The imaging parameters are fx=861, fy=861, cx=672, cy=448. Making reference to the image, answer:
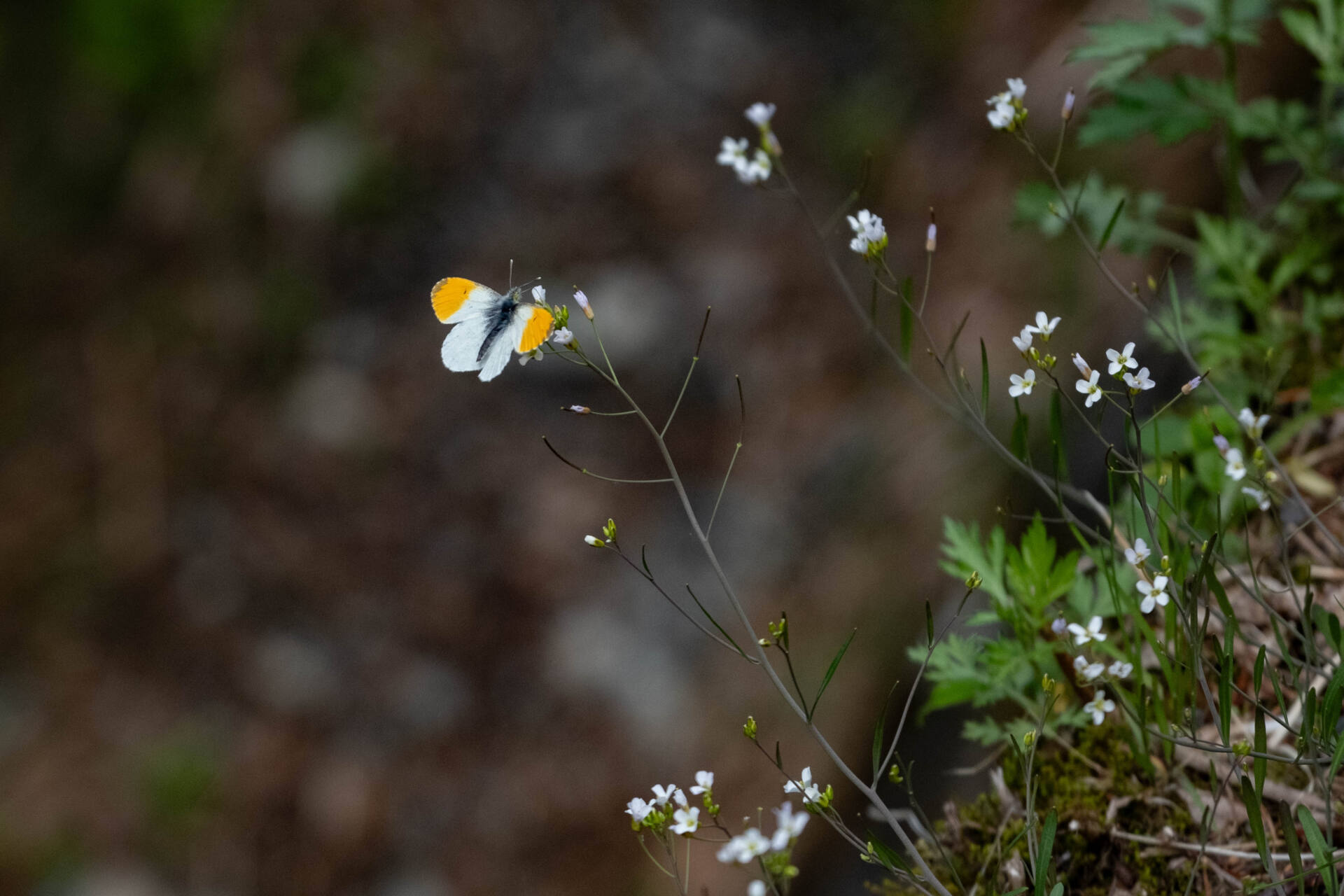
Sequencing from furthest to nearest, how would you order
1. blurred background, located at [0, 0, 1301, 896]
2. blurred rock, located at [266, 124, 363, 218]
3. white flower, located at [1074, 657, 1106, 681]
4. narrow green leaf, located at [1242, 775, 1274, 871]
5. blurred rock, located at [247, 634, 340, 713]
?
blurred rock, located at [266, 124, 363, 218], blurred rock, located at [247, 634, 340, 713], blurred background, located at [0, 0, 1301, 896], white flower, located at [1074, 657, 1106, 681], narrow green leaf, located at [1242, 775, 1274, 871]

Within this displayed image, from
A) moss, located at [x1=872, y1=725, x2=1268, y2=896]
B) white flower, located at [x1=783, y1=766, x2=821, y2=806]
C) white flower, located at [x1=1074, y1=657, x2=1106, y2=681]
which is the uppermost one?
white flower, located at [x1=1074, y1=657, x2=1106, y2=681]

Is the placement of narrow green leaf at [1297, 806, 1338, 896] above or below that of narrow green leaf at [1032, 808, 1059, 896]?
above

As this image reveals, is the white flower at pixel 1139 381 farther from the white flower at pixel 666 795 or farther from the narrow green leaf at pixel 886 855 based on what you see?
the white flower at pixel 666 795

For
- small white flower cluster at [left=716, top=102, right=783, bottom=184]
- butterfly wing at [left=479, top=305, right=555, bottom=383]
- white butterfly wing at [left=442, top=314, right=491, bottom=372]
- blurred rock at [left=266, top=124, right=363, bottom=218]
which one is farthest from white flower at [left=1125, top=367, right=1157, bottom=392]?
blurred rock at [left=266, top=124, right=363, bottom=218]

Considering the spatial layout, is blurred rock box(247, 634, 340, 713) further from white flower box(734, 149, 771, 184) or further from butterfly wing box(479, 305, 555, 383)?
white flower box(734, 149, 771, 184)

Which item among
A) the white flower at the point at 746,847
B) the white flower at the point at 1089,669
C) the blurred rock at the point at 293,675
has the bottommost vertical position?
the blurred rock at the point at 293,675

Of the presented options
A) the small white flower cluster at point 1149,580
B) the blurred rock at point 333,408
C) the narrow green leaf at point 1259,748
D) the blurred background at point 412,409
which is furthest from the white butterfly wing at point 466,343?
the blurred rock at point 333,408

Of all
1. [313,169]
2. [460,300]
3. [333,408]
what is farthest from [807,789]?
[313,169]
